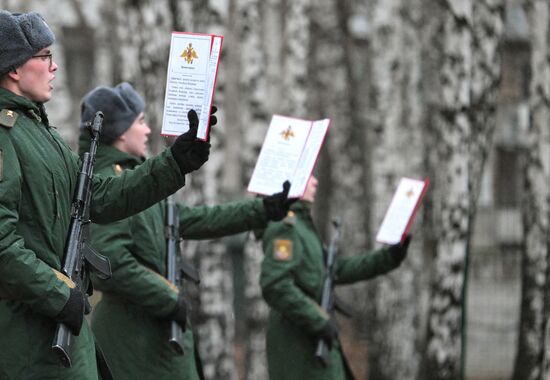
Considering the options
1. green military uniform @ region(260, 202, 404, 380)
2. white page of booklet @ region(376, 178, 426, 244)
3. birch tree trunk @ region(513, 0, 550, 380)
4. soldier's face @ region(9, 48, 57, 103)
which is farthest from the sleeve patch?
birch tree trunk @ region(513, 0, 550, 380)

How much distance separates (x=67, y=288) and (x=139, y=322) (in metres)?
1.99

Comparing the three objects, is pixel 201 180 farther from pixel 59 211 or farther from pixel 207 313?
pixel 59 211

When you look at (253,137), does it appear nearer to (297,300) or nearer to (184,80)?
(297,300)

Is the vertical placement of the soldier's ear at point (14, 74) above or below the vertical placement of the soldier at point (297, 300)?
above

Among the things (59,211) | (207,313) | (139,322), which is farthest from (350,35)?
(59,211)

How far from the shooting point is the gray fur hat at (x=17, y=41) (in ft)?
16.4

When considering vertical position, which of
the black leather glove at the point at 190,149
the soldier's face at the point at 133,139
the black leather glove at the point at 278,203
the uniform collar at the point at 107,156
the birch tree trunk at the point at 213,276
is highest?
the black leather glove at the point at 190,149

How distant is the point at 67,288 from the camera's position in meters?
4.73

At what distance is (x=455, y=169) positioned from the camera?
10.6m

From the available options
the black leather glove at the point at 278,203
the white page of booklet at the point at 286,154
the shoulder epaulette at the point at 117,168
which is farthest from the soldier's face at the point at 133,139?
the black leather glove at the point at 278,203

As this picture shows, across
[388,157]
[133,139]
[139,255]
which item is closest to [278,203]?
[139,255]

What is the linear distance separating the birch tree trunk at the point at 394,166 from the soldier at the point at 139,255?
26.3ft

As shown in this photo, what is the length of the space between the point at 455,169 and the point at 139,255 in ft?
14.8

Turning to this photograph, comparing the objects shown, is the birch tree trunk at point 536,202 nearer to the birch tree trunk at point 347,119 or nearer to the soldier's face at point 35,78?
the soldier's face at point 35,78
